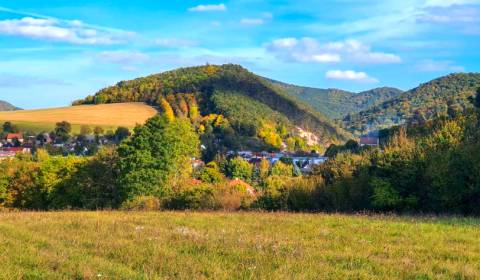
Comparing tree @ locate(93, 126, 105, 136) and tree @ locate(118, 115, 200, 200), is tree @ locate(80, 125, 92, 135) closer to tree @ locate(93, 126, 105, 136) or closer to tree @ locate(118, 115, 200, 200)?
tree @ locate(93, 126, 105, 136)

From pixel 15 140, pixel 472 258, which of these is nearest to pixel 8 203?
pixel 472 258

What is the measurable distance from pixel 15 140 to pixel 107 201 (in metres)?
101

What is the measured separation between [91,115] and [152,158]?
123 m

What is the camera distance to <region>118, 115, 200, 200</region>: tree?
40.5 meters

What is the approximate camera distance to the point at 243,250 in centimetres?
891

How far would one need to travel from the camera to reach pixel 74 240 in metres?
10.3

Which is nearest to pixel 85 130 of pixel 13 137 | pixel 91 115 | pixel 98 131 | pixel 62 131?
pixel 98 131

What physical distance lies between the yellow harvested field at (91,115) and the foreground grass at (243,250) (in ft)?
430

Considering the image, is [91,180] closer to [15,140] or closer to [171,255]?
[171,255]

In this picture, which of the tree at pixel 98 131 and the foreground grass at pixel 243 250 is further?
the tree at pixel 98 131

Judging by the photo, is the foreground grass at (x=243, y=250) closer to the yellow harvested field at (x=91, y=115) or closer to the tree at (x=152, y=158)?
the tree at (x=152, y=158)

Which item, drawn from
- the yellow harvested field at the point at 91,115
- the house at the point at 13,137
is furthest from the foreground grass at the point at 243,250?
the yellow harvested field at the point at 91,115

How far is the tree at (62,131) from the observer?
433 ft

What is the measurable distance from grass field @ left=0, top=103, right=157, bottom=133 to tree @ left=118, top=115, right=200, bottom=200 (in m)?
98.2
